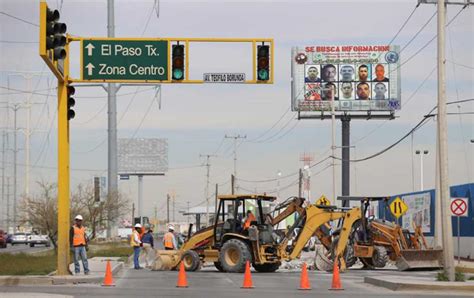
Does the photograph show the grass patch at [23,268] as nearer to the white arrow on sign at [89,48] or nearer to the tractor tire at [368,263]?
the white arrow on sign at [89,48]

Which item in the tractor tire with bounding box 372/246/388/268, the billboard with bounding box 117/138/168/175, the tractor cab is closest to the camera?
the tractor cab

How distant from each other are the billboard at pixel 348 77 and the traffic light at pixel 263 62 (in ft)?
184

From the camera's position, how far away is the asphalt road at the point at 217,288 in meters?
20.7

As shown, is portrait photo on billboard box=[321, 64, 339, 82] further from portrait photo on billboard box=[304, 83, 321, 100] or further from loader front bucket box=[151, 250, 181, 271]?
loader front bucket box=[151, 250, 181, 271]

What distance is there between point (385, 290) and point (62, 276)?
9058 mm

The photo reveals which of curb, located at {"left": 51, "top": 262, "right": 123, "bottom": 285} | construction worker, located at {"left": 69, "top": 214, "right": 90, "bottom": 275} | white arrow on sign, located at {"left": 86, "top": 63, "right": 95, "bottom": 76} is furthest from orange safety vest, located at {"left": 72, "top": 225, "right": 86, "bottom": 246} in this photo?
white arrow on sign, located at {"left": 86, "top": 63, "right": 95, "bottom": 76}

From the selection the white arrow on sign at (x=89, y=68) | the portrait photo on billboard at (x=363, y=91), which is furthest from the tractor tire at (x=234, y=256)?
the portrait photo on billboard at (x=363, y=91)

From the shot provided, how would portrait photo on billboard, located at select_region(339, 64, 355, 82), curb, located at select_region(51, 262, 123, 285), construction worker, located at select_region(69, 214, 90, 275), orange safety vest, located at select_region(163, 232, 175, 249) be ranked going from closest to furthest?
curb, located at select_region(51, 262, 123, 285), construction worker, located at select_region(69, 214, 90, 275), orange safety vest, located at select_region(163, 232, 175, 249), portrait photo on billboard, located at select_region(339, 64, 355, 82)

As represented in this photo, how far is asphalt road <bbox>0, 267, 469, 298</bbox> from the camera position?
20719 mm

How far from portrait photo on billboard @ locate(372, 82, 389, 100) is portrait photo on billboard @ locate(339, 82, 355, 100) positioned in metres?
2.08

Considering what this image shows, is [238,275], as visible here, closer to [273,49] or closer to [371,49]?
[273,49]

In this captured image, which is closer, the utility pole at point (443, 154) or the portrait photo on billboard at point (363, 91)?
the utility pole at point (443, 154)

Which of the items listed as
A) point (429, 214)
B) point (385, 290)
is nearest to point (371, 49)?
point (429, 214)

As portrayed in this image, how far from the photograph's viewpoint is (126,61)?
25.6 meters
